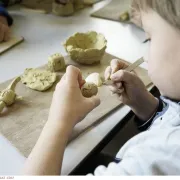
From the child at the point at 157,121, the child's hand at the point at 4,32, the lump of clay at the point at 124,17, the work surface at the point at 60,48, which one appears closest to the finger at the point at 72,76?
the child at the point at 157,121

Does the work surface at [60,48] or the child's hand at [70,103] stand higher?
the child's hand at [70,103]

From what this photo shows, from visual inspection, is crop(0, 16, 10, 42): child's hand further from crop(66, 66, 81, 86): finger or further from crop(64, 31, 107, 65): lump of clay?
crop(66, 66, 81, 86): finger

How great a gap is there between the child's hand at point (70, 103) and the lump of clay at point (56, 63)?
161mm

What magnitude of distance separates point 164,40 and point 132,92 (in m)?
0.21

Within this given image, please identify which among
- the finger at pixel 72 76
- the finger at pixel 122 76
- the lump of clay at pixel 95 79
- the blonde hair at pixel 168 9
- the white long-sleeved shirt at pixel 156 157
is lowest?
the lump of clay at pixel 95 79

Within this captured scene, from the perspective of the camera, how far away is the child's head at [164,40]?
1.29 feet

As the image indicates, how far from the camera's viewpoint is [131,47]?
0.89 meters

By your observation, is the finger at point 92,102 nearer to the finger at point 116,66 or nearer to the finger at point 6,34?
the finger at point 116,66

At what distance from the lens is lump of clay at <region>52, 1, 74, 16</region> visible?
3.45ft

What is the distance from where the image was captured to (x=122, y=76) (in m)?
0.60

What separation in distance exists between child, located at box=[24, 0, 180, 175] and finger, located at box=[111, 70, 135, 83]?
0.22ft

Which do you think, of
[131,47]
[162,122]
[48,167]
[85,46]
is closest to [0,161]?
[48,167]

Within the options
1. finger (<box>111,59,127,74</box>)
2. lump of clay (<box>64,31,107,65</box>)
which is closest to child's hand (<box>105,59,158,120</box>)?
finger (<box>111,59,127,74</box>)

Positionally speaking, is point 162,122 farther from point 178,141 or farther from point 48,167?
point 48,167
